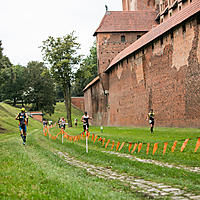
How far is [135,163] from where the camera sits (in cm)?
905

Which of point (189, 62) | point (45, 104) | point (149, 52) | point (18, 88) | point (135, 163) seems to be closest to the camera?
point (135, 163)

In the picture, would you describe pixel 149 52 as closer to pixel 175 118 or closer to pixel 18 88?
pixel 175 118

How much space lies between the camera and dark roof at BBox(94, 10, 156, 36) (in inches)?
1855

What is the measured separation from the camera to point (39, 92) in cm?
7356

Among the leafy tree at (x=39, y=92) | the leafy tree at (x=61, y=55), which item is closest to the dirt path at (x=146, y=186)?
the leafy tree at (x=61, y=55)

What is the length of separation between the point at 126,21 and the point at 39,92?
31.4 metres

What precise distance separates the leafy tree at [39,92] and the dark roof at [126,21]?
91.7ft

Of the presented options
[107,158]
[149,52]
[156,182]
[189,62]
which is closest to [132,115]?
[149,52]

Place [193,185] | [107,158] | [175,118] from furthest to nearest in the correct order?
1. [175,118]
2. [107,158]
3. [193,185]

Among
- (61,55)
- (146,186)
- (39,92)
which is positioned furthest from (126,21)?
(146,186)

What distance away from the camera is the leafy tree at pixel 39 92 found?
72.8 metres

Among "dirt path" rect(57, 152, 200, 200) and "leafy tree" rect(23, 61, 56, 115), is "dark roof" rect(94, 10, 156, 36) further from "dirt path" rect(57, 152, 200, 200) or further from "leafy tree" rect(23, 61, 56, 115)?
"dirt path" rect(57, 152, 200, 200)

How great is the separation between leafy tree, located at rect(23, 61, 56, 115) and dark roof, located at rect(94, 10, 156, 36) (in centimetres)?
2794

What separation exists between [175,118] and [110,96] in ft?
71.1
